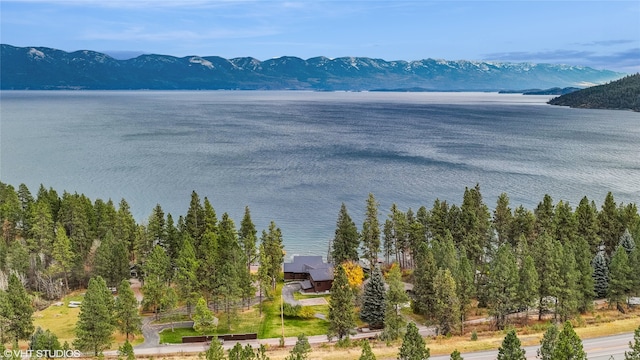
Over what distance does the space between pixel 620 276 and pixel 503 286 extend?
40.2 ft

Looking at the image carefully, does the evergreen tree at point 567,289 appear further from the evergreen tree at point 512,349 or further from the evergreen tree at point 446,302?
the evergreen tree at point 512,349

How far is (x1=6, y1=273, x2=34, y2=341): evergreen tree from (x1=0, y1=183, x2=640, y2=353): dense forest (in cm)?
24

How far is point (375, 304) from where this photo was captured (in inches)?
1924

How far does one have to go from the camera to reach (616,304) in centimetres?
5041

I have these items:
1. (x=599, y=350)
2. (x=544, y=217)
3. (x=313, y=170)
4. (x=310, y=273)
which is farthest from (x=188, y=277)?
(x=313, y=170)

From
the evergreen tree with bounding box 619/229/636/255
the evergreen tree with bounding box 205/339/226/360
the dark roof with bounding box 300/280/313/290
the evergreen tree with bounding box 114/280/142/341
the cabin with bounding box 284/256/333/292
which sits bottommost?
the dark roof with bounding box 300/280/313/290

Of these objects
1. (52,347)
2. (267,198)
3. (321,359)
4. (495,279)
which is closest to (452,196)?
(267,198)

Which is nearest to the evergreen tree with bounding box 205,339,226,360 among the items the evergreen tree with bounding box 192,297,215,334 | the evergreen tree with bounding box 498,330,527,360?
the evergreen tree with bounding box 192,297,215,334

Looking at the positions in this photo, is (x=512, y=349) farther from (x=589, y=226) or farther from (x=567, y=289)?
(x=589, y=226)

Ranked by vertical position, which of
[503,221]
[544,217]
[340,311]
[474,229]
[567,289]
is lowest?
[340,311]

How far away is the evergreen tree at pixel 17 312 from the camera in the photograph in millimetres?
43656

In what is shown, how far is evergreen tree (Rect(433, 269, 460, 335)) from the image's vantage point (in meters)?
44.7

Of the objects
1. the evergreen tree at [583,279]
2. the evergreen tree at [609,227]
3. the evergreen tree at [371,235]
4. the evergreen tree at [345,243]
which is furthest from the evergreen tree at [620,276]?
the evergreen tree at [345,243]

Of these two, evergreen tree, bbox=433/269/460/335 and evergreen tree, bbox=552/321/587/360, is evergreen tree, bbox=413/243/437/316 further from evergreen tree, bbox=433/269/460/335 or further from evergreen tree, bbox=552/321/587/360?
evergreen tree, bbox=552/321/587/360
